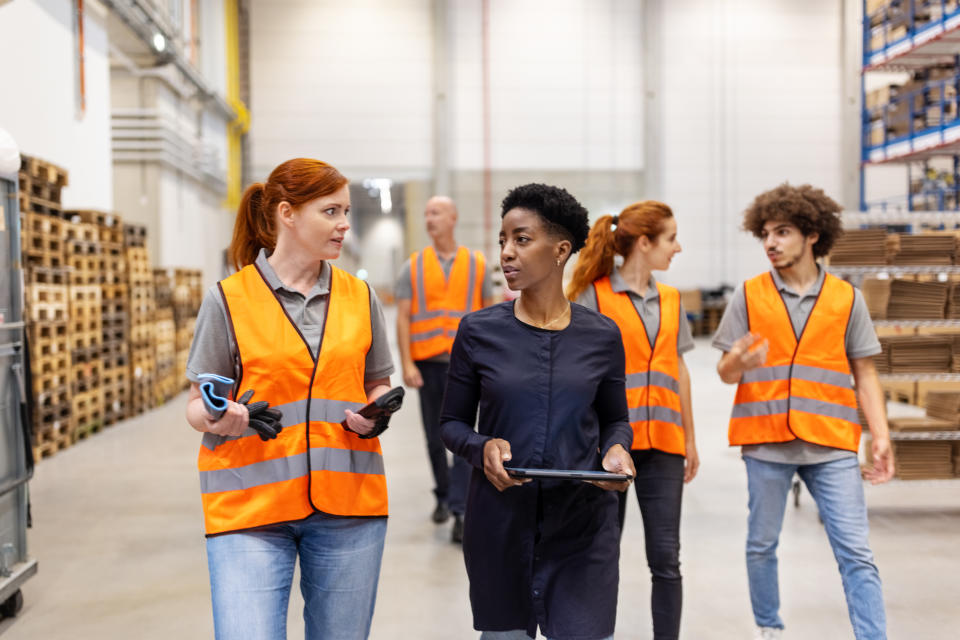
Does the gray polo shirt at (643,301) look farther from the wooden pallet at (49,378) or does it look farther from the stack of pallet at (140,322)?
the stack of pallet at (140,322)

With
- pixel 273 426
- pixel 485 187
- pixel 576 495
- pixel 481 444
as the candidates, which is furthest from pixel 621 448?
pixel 485 187

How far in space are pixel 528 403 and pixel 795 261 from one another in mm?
1687

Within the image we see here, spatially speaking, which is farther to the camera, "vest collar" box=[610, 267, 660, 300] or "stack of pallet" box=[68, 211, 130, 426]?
"stack of pallet" box=[68, 211, 130, 426]

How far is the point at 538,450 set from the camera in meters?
1.96

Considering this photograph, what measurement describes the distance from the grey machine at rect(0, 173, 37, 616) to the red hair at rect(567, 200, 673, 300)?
264 cm

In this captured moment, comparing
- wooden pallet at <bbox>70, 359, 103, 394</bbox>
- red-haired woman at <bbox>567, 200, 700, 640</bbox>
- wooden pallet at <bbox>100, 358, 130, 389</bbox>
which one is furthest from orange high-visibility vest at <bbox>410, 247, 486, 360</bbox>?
wooden pallet at <bbox>100, 358, 130, 389</bbox>

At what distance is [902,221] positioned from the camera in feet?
19.2

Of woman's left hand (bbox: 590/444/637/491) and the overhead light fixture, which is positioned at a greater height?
the overhead light fixture

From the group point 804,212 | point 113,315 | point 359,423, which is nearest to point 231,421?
point 359,423

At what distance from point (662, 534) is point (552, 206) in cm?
135

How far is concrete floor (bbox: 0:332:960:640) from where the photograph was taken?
3.77m

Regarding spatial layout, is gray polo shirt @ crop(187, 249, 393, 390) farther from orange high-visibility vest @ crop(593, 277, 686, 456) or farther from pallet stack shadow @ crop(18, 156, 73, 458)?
pallet stack shadow @ crop(18, 156, 73, 458)

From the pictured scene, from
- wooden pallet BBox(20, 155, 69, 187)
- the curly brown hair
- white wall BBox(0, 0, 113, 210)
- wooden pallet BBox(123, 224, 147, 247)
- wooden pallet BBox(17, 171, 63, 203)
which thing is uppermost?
white wall BBox(0, 0, 113, 210)

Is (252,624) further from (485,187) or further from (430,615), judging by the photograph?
(485,187)
